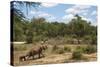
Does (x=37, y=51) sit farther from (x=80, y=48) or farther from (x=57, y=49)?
(x=80, y=48)

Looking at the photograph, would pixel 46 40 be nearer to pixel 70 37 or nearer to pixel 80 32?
pixel 70 37

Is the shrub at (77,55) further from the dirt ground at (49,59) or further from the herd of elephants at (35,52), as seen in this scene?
the herd of elephants at (35,52)

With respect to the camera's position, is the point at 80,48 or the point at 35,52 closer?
the point at 35,52

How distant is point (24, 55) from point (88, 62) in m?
0.72

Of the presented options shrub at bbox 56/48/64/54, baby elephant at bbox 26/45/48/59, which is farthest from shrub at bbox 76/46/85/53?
baby elephant at bbox 26/45/48/59

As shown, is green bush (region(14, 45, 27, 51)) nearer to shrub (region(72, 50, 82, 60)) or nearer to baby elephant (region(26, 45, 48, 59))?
baby elephant (region(26, 45, 48, 59))

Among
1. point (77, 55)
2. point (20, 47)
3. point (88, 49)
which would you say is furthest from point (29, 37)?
point (88, 49)

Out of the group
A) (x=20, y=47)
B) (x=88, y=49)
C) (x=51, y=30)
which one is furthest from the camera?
(x=88, y=49)

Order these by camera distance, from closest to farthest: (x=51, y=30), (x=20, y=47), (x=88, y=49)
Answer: (x=20, y=47) < (x=51, y=30) < (x=88, y=49)

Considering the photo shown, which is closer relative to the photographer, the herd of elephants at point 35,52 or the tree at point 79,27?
the herd of elephants at point 35,52

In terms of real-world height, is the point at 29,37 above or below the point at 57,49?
above

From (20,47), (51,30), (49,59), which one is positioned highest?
(51,30)

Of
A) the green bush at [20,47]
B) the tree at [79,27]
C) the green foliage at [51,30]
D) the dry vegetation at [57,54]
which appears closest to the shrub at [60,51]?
the dry vegetation at [57,54]

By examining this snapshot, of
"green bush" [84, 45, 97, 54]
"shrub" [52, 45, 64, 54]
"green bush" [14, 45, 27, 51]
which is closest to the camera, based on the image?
"green bush" [14, 45, 27, 51]
